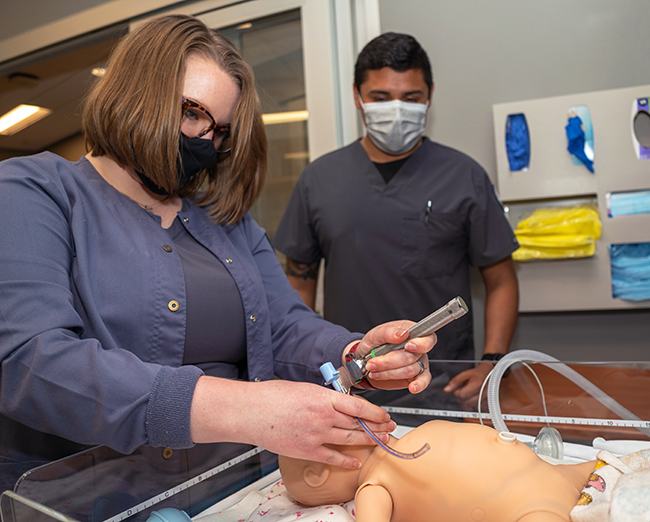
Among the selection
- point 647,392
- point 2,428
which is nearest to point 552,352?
point 647,392

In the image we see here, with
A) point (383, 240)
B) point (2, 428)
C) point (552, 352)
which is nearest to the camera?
point (2, 428)

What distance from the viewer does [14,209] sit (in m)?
0.80

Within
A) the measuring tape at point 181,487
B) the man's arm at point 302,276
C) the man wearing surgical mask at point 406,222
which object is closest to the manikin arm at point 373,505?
the measuring tape at point 181,487

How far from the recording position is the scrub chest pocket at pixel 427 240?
1.94 meters

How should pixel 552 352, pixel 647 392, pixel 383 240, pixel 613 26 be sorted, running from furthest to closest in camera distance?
pixel 552 352, pixel 613 26, pixel 383 240, pixel 647 392

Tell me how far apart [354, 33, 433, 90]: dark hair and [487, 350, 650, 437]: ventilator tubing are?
1.20 m

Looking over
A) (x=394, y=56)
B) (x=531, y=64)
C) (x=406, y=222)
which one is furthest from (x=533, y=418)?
(x=531, y=64)

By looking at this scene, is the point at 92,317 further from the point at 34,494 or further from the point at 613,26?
the point at 613,26

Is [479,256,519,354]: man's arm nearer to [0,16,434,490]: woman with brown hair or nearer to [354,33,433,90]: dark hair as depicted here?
[354,33,433,90]: dark hair

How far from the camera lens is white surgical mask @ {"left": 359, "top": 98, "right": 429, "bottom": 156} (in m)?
1.89

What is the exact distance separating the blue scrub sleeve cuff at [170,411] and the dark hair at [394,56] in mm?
1531

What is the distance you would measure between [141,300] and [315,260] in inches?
50.1

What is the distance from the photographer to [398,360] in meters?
0.92

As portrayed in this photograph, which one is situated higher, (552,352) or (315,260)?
(315,260)
